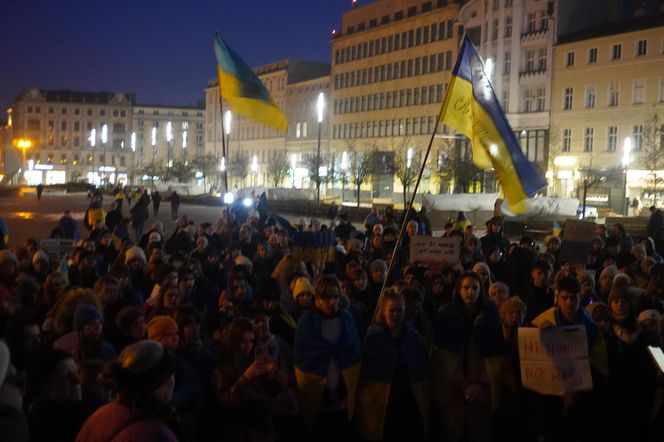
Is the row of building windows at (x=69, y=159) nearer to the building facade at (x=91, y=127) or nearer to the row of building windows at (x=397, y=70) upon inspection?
the building facade at (x=91, y=127)

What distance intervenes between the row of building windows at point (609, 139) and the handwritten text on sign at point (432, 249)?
41634 millimetres

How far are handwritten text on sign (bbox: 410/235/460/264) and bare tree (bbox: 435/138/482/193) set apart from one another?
38.6 m

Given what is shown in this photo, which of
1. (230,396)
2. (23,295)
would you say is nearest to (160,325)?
(230,396)

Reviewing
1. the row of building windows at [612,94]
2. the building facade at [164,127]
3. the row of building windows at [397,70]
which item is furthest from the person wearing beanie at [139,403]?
the building facade at [164,127]

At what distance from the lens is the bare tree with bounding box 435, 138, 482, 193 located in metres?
51.2

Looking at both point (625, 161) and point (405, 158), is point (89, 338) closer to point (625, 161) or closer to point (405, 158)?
point (625, 161)

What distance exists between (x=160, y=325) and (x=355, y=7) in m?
83.0

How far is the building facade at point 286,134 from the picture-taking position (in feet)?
299

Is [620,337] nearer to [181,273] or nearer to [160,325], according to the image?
[160,325]

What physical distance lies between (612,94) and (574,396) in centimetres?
5095

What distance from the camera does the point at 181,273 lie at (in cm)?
816

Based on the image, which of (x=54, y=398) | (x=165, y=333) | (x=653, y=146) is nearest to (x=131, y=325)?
(x=165, y=333)

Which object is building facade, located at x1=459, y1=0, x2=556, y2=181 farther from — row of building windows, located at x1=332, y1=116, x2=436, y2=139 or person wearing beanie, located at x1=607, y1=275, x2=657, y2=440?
person wearing beanie, located at x1=607, y1=275, x2=657, y2=440

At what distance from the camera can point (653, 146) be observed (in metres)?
46.6
